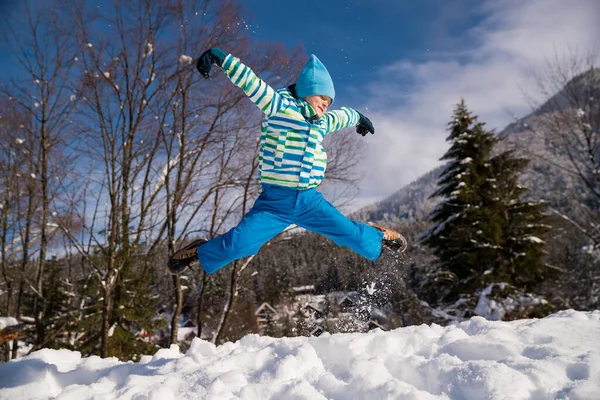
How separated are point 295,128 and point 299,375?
62.2 inches

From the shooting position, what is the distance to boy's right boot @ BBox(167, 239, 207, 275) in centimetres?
255

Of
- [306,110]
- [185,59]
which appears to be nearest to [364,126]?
[306,110]

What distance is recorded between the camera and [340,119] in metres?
2.71

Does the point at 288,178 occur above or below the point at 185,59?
below

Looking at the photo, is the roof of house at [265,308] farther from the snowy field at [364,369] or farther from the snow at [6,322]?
the snowy field at [364,369]

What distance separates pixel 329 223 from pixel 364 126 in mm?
981

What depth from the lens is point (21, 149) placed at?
7.07 m

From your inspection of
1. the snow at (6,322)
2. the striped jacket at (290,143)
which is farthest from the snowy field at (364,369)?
the striped jacket at (290,143)

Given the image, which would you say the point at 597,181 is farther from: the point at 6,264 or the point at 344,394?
the point at 6,264

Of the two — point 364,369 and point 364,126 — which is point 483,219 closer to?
point 364,126

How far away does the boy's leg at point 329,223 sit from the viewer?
250 centimetres

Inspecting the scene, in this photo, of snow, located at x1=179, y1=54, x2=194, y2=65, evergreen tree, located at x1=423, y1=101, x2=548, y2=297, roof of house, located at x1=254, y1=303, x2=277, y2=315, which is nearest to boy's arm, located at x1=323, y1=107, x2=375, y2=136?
snow, located at x1=179, y1=54, x2=194, y2=65

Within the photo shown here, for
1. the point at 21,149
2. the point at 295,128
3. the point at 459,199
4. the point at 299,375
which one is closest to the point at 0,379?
the point at 299,375

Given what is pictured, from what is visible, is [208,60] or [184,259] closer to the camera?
[208,60]
